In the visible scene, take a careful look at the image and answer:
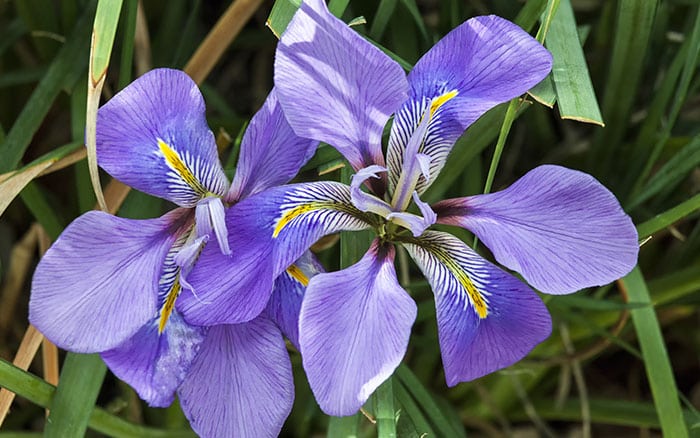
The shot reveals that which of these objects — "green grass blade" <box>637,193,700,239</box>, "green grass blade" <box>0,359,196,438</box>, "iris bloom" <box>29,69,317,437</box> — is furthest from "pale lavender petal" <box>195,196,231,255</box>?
"green grass blade" <box>637,193,700,239</box>

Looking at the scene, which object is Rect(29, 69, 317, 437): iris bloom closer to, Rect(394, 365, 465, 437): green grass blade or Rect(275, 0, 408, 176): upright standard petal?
Rect(275, 0, 408, 176): upright standard petal

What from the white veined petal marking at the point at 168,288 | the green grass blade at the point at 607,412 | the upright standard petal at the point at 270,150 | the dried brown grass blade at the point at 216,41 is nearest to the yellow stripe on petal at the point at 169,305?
the white veined petal marking at the point at 168,288

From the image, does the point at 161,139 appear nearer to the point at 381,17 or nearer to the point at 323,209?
the point at 323,209

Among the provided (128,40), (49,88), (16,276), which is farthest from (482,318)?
(16,276)

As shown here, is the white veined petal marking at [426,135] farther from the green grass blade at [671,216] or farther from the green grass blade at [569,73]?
the green grass blade at [671,216]

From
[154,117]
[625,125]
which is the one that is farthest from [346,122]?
[625,125]
